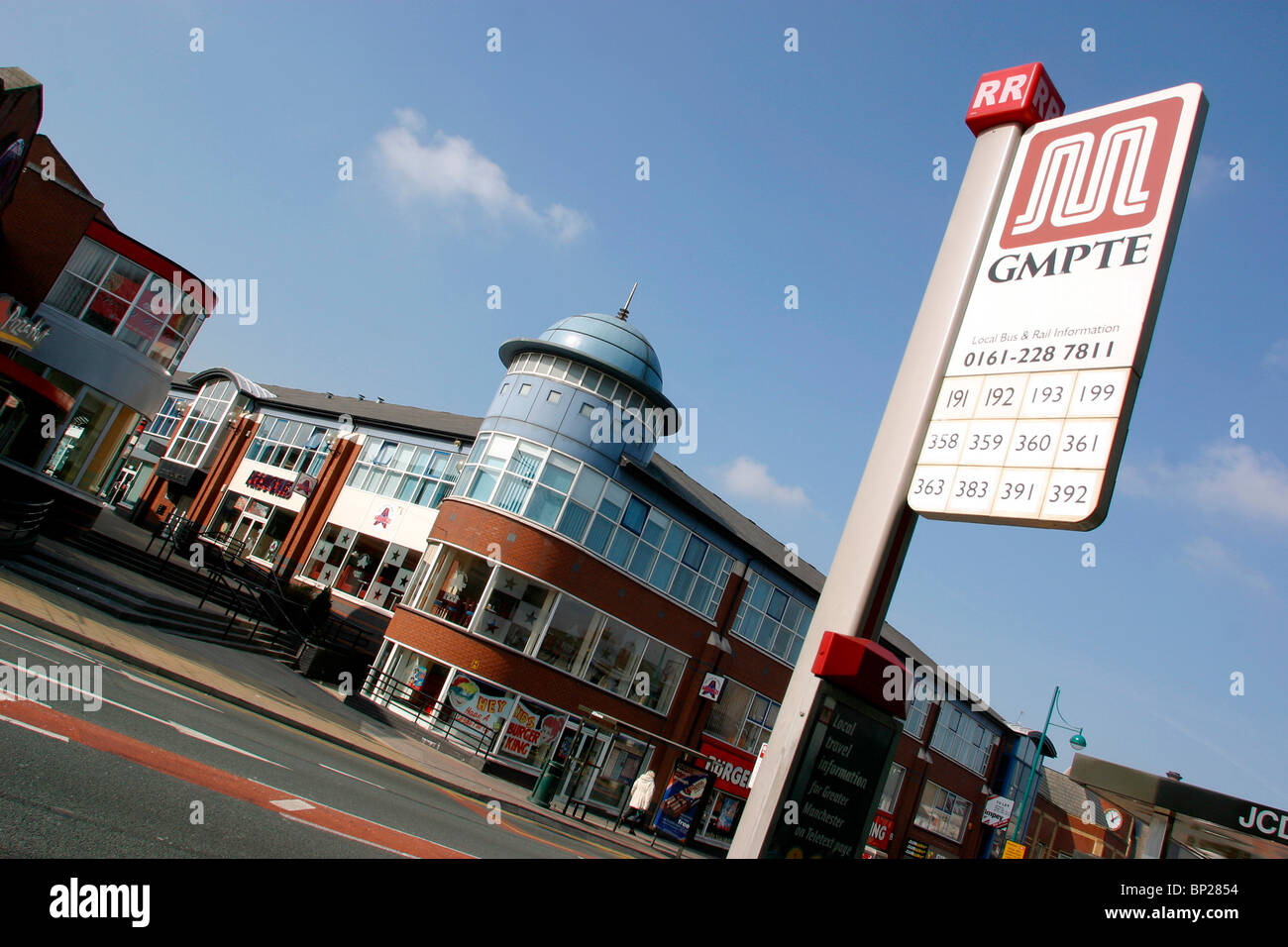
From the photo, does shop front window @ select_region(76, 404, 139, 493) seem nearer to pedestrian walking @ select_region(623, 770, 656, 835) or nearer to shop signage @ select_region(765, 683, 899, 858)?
pedestrian walking @ select_region(623, 770, 656, 835)

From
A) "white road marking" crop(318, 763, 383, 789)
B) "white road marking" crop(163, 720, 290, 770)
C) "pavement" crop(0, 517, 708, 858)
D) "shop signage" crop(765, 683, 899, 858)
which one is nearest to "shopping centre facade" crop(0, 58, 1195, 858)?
"pavement" crop(0, 517, 708, 858)

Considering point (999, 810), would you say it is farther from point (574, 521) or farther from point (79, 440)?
point (79, 440)

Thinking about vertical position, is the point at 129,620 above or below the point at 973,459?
below

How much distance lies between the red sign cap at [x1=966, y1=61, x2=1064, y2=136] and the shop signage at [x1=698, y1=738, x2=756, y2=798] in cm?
2593

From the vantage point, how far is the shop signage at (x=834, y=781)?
4840mm

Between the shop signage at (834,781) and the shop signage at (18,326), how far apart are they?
73.2 ft

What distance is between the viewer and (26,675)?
31.7 ft

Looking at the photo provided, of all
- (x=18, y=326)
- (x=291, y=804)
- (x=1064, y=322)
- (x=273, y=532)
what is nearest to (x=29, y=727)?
(x=291, y=804)

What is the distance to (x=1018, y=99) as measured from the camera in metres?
5.83

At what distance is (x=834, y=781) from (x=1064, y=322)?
3.17m

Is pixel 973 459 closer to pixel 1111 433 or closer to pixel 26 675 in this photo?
pixel 1111 433

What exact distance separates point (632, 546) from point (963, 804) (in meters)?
28.6

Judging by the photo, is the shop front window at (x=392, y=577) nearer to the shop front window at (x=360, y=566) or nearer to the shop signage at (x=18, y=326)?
the shop front window at (x=360, y=566)
